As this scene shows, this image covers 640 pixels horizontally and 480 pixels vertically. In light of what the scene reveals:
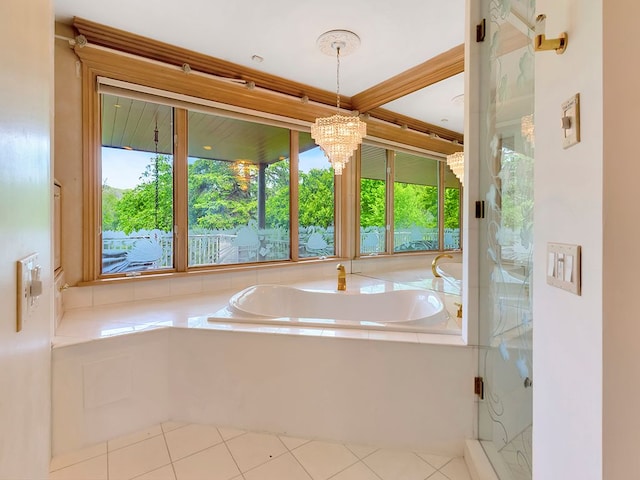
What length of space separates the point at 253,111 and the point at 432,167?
2371 millimetres

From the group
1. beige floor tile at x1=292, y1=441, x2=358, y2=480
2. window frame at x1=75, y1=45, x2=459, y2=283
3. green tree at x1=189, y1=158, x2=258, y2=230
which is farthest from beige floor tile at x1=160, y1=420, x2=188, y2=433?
green tree at x1=189, y1=158, x2=258, y2=230

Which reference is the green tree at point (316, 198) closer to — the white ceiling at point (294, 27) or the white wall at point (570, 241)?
the white ceiling at point (294, 27)

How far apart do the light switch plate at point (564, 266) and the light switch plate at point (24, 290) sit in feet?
3.75

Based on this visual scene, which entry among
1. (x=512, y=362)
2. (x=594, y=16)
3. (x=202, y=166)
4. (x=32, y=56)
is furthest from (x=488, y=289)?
(x=202, y=166)

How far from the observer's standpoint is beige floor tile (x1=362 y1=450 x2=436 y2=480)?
1.51 meters

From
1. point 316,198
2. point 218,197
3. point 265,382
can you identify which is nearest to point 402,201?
point 316,198

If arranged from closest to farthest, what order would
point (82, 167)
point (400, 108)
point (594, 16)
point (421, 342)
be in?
point (594, 16), point (421, 342), point (82, 167), point (400, 108)

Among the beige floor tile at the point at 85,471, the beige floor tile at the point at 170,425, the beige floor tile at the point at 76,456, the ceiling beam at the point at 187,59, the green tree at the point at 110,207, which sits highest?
the ceiling beam at the point at 187,59

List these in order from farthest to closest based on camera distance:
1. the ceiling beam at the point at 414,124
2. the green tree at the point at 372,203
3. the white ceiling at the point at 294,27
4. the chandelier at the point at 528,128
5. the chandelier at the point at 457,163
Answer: the green tree at the point at 372,203
the ceiling beam at the point at 414,124
the chandelier at the point at 457,163
the white ceiling at the point at 294,27
the chandelier at the point at 528,128

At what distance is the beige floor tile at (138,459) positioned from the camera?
151 centimetres

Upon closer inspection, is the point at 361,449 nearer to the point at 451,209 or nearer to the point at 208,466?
the point at 208,466

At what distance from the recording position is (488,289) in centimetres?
159

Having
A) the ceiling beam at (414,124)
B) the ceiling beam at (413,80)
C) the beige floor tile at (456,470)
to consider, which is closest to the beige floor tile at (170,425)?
the beige floor tile at (456,470)

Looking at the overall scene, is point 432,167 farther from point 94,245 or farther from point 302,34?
point 94,245
